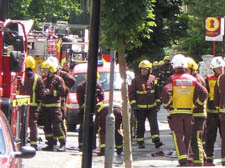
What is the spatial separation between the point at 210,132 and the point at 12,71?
4.70 m

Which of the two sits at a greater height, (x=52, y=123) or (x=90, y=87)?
(x=90, y=87)

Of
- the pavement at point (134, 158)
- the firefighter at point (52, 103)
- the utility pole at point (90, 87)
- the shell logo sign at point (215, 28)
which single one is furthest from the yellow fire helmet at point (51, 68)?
the utility pole at point (90, 87)

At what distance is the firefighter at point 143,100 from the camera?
1619cm

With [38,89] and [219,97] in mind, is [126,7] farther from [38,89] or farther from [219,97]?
[38,89]

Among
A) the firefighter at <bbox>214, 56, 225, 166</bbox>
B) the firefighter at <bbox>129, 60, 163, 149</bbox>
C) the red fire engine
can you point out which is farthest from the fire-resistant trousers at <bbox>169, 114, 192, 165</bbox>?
the firefighter at <bbox>129, 60, 163, 149</bbox>

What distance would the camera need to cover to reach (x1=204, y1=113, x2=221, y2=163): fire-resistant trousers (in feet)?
44.9

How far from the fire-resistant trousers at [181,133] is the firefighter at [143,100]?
3888mm

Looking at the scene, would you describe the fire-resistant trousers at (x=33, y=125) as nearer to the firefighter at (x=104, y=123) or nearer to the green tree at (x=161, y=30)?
the firefighter at (x=104, y=123)

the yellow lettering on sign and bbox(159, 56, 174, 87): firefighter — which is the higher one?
the yellow lettering on sign

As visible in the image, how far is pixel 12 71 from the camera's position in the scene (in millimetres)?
10836

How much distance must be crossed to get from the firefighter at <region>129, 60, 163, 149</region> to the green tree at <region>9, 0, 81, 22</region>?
A: 1782 centimetres

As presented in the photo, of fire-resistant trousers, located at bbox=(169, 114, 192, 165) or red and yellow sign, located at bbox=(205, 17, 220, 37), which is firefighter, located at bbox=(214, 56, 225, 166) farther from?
red and yellow sign, located at bbox=(205, 17, 220, 37)

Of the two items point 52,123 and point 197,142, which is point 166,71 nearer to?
point 52,123

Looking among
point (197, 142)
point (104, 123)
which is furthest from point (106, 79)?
point (197, 142)
